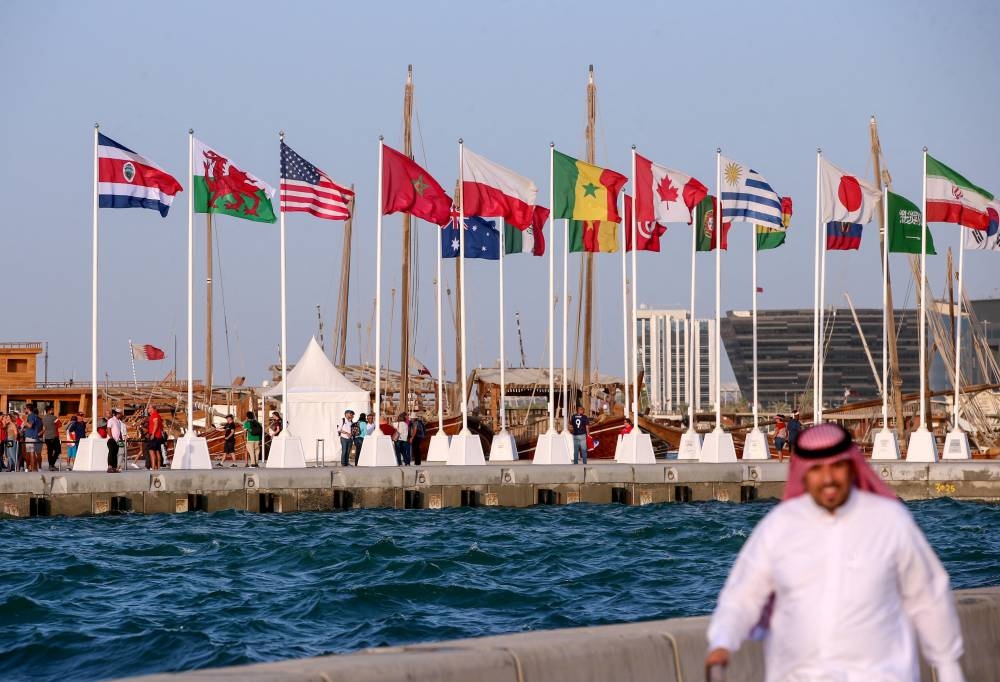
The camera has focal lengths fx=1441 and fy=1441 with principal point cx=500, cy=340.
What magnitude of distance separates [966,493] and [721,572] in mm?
15350

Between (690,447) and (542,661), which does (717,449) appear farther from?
(542,661)

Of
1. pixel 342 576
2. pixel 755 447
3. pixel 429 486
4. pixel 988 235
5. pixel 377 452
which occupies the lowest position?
pixel 342 576

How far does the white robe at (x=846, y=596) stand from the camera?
5324mm

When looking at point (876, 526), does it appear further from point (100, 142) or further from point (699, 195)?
point (699, 195)

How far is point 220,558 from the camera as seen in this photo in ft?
76.9

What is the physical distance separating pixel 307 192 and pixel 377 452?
22.1 feet

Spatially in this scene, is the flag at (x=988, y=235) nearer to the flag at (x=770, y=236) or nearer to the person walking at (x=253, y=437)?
the flag at (x=770, y=236)

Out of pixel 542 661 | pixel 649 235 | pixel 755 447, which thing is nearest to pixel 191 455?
pixel 649 235

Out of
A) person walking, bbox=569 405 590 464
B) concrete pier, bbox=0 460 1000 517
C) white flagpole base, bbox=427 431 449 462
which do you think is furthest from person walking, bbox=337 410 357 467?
person walking, bbox=569 405 590 464

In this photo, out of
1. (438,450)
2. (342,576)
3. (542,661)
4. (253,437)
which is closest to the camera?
(542,661)

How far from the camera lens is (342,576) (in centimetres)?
2103

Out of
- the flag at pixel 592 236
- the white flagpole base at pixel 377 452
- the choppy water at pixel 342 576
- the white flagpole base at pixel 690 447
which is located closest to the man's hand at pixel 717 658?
the choppy water at pixel 342 576

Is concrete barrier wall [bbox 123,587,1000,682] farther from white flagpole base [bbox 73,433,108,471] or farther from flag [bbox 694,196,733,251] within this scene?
flag [bbox 694,196,733,251]

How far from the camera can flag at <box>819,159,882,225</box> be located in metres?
37.1
